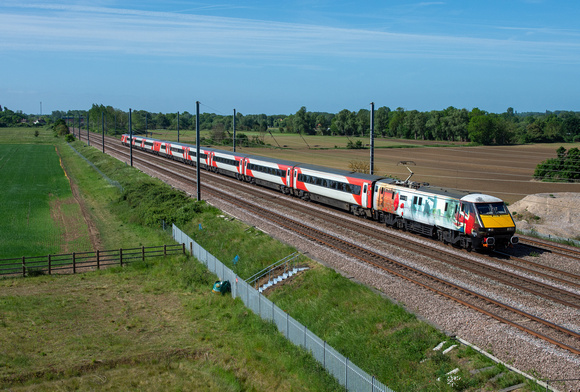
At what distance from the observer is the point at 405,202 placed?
27.8 m

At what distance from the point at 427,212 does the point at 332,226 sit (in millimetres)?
6409

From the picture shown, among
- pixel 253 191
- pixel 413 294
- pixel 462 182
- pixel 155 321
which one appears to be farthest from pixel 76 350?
pixel 462 182

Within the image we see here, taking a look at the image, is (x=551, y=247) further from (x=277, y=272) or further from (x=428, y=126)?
(x=428, y=126)

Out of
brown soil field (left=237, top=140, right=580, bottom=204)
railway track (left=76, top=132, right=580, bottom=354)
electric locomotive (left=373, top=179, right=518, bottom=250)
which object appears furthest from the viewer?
brown soil field (left=237, top=140, right=580, bottom=204)

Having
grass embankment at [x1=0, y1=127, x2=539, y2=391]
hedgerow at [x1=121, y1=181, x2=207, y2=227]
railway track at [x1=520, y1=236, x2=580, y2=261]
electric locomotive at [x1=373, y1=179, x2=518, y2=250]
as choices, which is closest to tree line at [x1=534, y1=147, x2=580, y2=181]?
railway track at [x1=520, y1=236, x2=580, y2=261]

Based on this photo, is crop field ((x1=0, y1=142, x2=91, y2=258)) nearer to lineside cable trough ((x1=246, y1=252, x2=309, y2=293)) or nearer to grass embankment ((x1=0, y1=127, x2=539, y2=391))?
grass embankment ((x1=0, y1=127, x2=539, y2=391))

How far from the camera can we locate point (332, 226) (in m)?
30.4

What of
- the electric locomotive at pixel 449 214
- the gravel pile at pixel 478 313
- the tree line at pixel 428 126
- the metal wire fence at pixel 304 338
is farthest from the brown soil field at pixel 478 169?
the metal wire fence at pixel 304 338

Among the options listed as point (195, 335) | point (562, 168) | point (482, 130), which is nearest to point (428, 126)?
point (482, 130)

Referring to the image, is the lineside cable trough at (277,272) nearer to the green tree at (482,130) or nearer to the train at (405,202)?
the train at (405,202)

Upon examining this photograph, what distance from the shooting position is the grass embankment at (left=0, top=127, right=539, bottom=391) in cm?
1416

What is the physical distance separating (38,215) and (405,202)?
3144cm

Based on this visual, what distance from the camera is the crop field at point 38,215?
3212cm

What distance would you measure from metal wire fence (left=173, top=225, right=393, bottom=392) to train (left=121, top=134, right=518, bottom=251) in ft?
35.7
